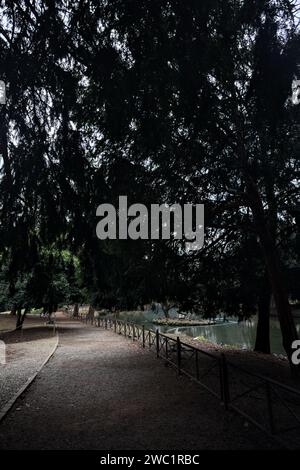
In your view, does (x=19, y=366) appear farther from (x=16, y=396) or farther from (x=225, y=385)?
(x=225, y=385)

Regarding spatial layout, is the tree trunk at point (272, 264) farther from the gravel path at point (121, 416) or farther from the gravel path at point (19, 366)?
the gravel path at point (19, 366)

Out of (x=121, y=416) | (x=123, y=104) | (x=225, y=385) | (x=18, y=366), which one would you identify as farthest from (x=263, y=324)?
(x=123, y=104)

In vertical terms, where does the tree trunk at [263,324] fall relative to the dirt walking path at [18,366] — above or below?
above

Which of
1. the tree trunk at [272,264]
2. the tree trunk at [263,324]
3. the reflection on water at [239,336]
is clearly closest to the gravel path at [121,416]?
the tree trunk at [272,264]

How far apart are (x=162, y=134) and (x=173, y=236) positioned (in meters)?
5.93

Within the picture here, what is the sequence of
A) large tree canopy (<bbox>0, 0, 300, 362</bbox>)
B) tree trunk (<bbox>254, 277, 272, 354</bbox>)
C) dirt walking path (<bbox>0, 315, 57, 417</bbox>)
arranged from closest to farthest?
large tree canopy (<bbox>0, 0, 300, 362</bbox>) < dirt walking path (<bbox>0, 315, 57, 417</bbox>) < tree trunk (<bbox>254, 277, 272, 354</bbox>)

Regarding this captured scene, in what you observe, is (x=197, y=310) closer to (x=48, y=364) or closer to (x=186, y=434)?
(x=48, y=364)

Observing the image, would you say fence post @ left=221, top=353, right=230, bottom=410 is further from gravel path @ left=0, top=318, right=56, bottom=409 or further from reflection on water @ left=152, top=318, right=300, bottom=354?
reflection on water @ left=152, top=318, right=300, bottom=354

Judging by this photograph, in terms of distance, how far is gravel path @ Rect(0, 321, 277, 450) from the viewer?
6.26 metres

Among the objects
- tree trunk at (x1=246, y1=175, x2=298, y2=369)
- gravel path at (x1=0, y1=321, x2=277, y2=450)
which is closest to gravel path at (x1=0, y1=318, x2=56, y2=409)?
gravel path at (x1=0, y1=321, x2=277, y2=450)

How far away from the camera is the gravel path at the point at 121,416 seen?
6.26 m

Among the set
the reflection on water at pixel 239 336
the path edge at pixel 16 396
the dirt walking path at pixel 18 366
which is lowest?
the reflection on water at pixel 239 336

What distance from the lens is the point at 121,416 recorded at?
777 centimetres

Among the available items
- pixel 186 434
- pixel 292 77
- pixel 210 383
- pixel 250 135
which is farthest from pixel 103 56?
pixel 210 383
